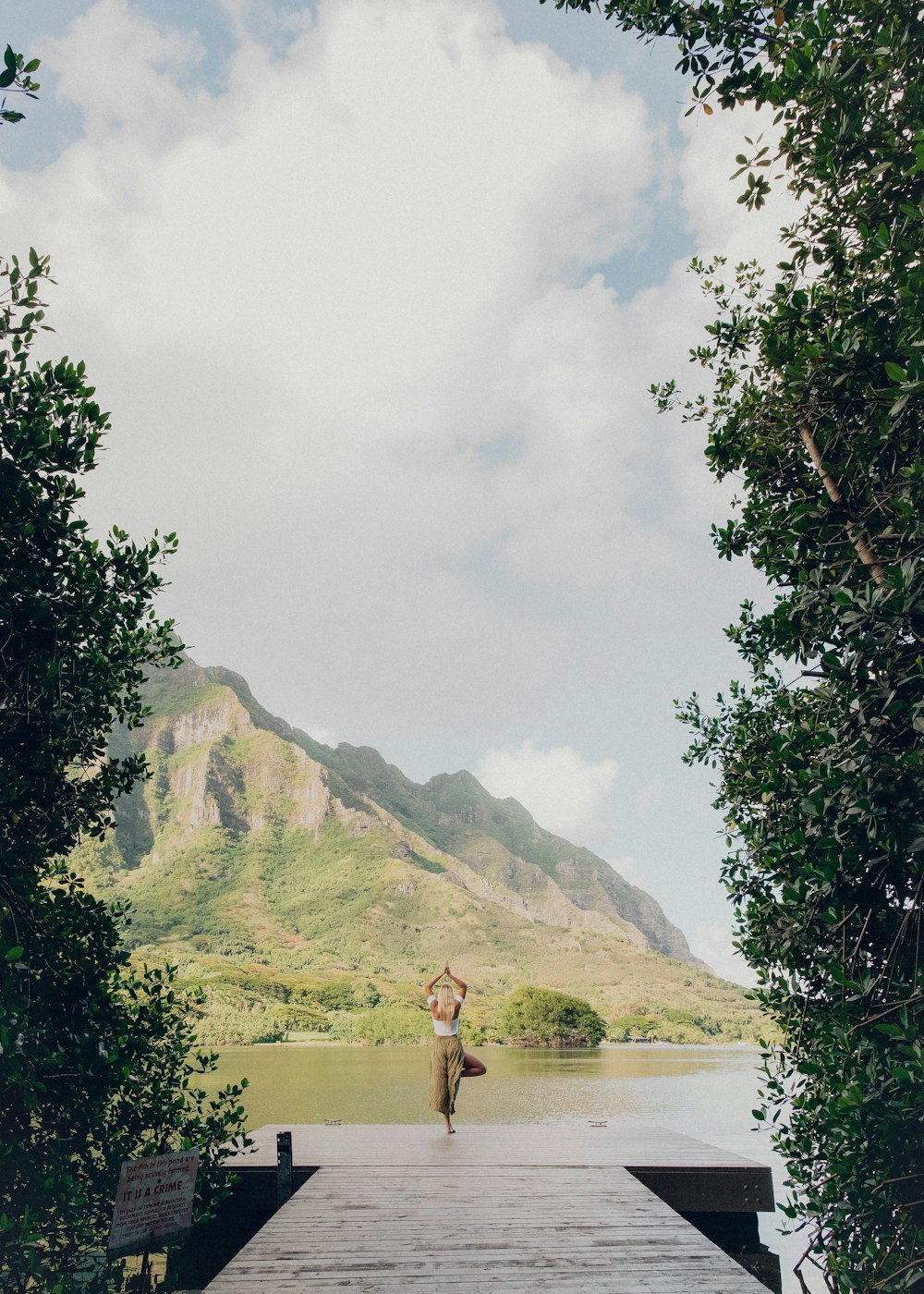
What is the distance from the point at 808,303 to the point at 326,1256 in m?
6.79

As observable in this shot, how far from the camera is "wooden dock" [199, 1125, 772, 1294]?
5008 millimetres

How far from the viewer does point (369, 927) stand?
10456 centimetres

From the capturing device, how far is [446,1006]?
9.62 metres

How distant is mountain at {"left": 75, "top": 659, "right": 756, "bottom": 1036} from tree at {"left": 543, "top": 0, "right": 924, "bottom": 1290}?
66.0 meters

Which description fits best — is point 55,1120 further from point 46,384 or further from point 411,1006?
point 411,1006

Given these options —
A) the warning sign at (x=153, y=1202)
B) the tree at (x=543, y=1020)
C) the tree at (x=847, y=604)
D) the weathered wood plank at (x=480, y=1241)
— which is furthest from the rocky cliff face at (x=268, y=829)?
the tree at (x=847, y=604)

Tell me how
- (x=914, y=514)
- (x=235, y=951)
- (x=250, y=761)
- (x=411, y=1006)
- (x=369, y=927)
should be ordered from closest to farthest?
(x=914, y=514) → (x=411, y=1006) → (x=235, y=951) → (x=369, y=927) → (x=250, y=761)

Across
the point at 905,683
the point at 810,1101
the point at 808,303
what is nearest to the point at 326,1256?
the point at 810,1101

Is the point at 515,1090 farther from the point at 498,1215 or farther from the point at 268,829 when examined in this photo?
the point at 268,829

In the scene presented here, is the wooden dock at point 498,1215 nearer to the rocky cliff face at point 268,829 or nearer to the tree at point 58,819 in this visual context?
the tree at point 58,819

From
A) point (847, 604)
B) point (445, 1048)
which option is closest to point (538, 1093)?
point (445, 1048)

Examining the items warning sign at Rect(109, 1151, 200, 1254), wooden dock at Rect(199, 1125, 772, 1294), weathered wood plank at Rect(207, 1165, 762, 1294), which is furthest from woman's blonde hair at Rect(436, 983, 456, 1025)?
warning sign at Rect(109, 1151, 200, 1254)

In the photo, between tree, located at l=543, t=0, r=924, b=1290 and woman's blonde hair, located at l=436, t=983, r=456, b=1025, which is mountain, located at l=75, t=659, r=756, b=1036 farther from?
tree, located at l=543, t=0, r=924, b=1290

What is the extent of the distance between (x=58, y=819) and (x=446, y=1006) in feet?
19.2
